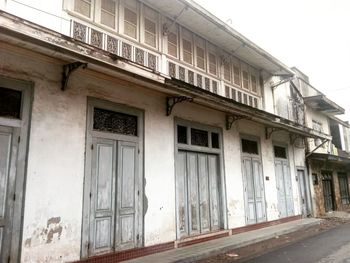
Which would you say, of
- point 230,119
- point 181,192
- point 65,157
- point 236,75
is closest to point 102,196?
point 65,157

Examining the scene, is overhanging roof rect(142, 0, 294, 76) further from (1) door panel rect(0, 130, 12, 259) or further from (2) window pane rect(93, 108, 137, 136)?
(1) door panel rect(0, 130, 12, 259)

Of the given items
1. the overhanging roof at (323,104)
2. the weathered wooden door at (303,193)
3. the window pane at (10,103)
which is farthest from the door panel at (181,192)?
the overhanging roof at (323,104)

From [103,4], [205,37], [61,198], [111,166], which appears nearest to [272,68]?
[205,37]

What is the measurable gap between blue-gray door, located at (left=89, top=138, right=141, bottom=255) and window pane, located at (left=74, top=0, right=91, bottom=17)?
2779mm

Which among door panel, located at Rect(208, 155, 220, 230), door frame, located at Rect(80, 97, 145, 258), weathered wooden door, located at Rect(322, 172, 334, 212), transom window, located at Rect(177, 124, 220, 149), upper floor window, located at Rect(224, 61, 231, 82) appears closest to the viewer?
door frame, located at Rect(80, 97, 145, 258)

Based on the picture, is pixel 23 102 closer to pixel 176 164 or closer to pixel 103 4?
pixel 103 4

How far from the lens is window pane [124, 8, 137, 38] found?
774 centimetres

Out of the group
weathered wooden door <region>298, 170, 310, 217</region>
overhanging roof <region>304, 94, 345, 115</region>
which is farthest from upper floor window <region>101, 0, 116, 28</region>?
overhanging roof <region>304, 94, 345, 115</region>

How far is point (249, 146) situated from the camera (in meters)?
11.3

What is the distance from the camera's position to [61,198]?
5.69 meters

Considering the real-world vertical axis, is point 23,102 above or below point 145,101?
below

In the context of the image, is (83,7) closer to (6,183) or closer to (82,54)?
(82,54)

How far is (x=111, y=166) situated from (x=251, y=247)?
15.6 ft

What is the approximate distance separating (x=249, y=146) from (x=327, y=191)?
362 inches
